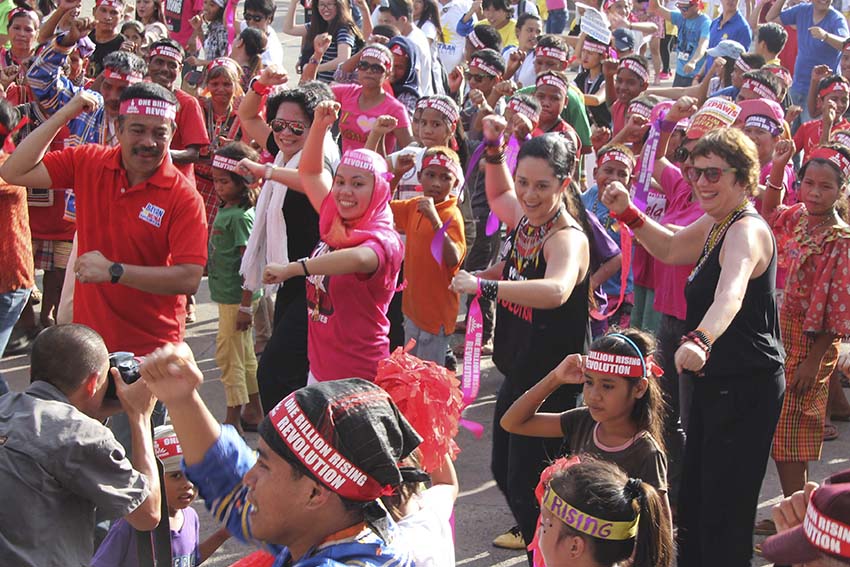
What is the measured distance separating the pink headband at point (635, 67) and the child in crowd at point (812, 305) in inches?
122

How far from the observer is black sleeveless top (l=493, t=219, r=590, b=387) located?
4.65 m

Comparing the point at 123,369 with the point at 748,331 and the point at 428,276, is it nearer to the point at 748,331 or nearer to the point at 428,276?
the point at 748,331

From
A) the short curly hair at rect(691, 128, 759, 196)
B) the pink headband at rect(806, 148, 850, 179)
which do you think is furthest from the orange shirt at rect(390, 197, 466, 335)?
the short curly hair at rect(691, 128, 759, 196)

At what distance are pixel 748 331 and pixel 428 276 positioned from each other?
2.44 meters

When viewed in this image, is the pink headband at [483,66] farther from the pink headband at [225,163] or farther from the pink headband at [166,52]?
the pink headband at [225,163]

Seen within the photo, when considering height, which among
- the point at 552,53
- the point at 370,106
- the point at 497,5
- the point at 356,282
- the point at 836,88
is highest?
the point at 497,5

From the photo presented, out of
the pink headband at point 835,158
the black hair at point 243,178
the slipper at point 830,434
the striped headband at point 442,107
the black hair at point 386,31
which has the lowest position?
the slipper at point 830,434

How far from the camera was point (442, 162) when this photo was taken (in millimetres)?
6375

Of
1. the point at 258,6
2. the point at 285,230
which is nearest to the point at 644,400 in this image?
the point at 285,230

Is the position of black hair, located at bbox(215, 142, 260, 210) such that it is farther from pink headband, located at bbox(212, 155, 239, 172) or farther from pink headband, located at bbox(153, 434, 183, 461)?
pink headband, located at bbox(153, 434, 183, 461)

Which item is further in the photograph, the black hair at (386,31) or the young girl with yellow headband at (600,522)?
the black hair at (386,31)

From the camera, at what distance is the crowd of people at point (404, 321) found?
2.62 metres

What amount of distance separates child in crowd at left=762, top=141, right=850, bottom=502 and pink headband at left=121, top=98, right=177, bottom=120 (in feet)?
10.5

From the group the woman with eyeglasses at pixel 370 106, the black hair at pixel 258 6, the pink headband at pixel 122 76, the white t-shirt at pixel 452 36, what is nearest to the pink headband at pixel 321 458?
the pink headband at pixel 122 76
